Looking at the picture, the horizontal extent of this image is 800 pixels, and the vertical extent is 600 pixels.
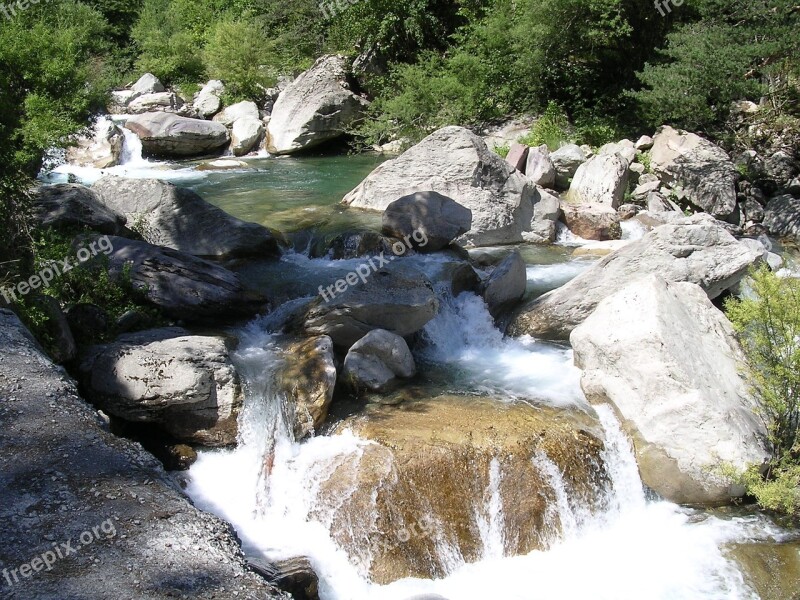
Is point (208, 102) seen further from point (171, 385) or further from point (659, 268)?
point (171, 385)

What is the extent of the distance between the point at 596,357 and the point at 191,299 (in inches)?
190

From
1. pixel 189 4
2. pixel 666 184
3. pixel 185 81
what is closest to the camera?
pixel 666 184

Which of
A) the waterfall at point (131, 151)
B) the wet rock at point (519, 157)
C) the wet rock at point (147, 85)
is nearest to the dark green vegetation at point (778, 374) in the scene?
the wet rock at point (519, 157)

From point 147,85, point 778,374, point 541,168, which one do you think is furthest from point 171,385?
point 147,85

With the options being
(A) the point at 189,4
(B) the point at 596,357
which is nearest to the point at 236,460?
(B) the point at 596,357

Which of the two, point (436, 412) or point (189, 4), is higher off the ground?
point (189, 4)

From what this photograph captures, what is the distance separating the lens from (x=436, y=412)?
706 centimetres

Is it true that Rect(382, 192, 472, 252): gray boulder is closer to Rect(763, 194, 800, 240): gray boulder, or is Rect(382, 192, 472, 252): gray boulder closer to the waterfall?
Rect(763, 194, 800, 240): gray boulder

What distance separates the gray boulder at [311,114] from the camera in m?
20.0

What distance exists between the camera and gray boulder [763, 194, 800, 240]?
13.1 meters

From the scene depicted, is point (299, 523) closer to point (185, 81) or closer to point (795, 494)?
point (795, 494)

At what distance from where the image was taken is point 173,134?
1878cm

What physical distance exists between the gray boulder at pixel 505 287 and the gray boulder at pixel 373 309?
1.23 m

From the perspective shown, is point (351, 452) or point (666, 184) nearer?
point (351, 452)
